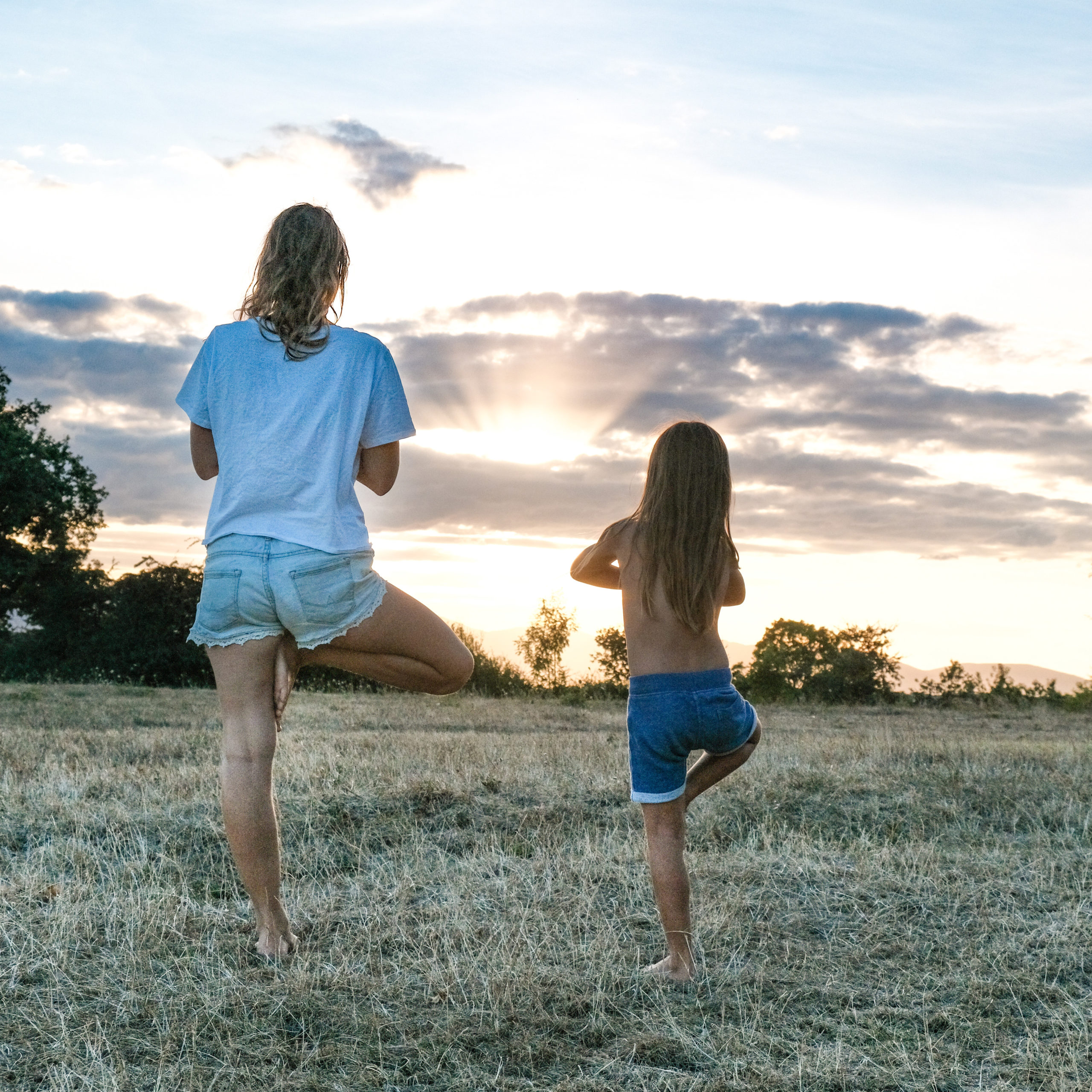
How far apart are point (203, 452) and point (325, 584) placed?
0.77 meters

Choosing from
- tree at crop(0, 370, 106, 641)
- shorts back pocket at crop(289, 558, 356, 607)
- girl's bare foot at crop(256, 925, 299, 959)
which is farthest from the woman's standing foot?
tree at crop(0, 370, 106, 641)

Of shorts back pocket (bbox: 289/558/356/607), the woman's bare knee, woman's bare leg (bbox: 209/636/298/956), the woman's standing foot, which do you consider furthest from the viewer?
the woman's bare knee

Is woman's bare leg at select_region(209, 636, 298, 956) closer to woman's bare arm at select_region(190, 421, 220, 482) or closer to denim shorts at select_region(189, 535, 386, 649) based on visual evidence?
denim shorts at select_region(189, 535, 386, 649)

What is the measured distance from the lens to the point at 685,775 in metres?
4.09

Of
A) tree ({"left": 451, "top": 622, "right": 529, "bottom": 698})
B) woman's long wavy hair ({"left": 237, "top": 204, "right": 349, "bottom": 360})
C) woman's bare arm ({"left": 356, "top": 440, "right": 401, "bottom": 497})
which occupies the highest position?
woman's long wavy hair ({"left": 237, "top": 204, "right": 349, "bottom": 360})

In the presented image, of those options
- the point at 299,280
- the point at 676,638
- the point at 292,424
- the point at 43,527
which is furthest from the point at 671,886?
the point at 43,527

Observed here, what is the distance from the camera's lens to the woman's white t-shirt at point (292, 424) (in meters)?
3.64

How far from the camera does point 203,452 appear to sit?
392 cm

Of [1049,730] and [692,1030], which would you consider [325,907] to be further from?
[1049,730]

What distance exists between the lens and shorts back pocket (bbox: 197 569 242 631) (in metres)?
3.63

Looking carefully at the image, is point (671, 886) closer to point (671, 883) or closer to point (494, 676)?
point (671, 883)

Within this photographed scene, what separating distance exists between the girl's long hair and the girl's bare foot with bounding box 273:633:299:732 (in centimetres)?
133

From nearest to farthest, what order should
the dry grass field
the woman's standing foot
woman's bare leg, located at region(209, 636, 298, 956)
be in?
the dry grass field < woman's bare leg, located at region(209, 636, 298, 956) < the woman's standing foot

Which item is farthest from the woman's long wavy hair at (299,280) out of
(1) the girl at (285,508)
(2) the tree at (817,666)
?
(2) the tree at (817,666)
